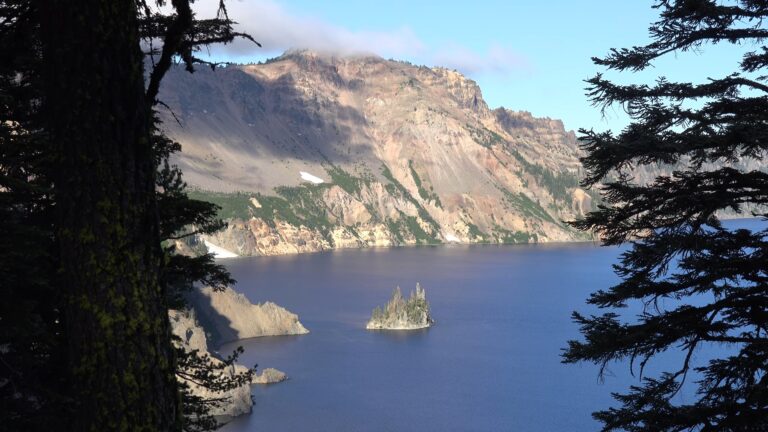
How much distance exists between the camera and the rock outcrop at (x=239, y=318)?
142 meters

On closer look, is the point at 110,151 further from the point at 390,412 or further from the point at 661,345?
the point at 390,412

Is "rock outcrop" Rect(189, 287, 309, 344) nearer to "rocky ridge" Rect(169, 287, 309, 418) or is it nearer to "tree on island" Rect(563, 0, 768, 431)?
"rocky ridge" Rect(169, 287, 309, 418)

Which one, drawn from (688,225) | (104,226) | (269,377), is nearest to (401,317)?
(269,377)

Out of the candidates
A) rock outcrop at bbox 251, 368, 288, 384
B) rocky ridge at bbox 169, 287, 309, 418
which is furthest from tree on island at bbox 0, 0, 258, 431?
rocky ridge at bbox 169, 287, 309, 418

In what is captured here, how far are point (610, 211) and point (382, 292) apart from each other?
17341cm

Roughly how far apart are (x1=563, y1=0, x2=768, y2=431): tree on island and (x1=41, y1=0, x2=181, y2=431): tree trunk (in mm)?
7531

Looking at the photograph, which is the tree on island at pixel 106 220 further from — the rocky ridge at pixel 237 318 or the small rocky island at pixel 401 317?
the small rocky island at pixel 401 317

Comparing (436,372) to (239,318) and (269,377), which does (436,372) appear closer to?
(269,377)

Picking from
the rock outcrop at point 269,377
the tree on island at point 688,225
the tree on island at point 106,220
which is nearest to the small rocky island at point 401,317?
the rock outcrop at point 269,377

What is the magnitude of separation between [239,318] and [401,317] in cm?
3170

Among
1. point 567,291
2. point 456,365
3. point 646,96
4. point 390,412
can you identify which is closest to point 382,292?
point 567,291

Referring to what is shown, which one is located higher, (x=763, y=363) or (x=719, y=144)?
(x=719, y=144)

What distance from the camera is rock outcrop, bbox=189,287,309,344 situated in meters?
142

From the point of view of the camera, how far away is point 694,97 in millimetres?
11805
